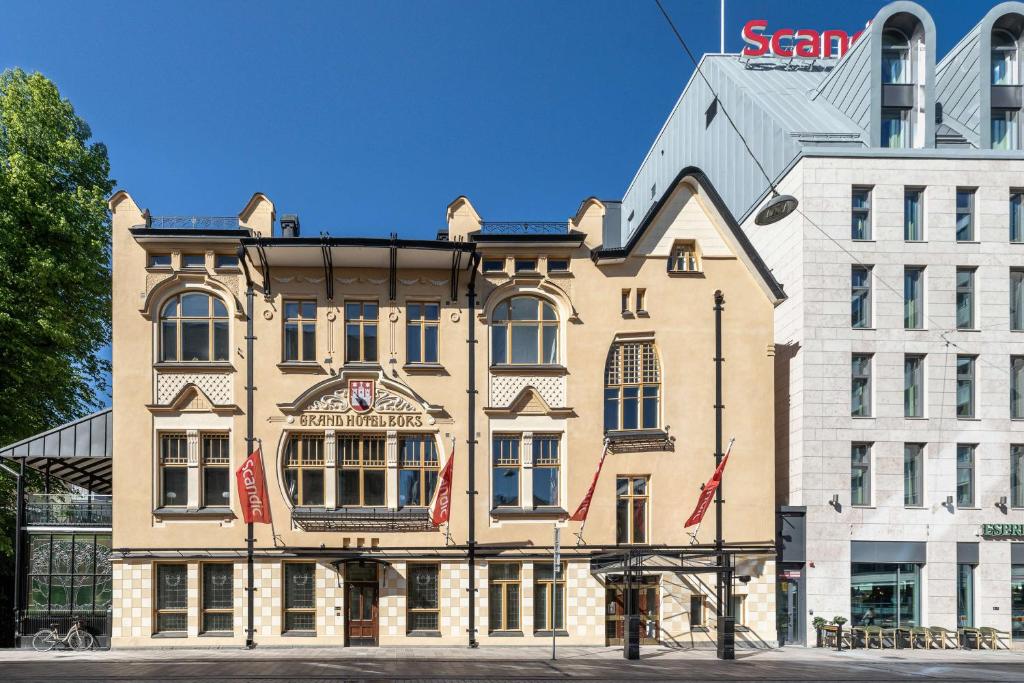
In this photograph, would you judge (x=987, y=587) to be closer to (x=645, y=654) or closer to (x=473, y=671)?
(x=645, y=654)

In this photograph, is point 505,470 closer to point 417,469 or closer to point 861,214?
point 417,469

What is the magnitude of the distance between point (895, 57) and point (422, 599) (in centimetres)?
2748

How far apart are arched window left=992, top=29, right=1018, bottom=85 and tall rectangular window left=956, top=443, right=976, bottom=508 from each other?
15041mm

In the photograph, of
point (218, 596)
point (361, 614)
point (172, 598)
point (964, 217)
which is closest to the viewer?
point (172, 598)

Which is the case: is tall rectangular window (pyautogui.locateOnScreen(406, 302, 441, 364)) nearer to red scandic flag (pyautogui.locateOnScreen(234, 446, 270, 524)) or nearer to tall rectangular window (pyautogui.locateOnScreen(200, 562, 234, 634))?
red scandic flag (pyautogui.locateOnScreen(234, 446, 270, 524))

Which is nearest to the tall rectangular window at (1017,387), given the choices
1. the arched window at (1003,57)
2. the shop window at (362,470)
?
the arched window at (1003,57)

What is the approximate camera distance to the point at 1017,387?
93.1 ft

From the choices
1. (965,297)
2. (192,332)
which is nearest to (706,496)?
(965,297)

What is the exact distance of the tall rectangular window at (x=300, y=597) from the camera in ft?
82.5

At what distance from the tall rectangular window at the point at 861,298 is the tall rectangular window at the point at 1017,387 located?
551 centimetres

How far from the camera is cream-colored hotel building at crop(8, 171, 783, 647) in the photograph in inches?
990

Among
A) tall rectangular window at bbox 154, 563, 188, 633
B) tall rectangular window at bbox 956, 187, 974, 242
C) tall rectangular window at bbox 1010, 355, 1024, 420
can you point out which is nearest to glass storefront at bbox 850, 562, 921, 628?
tall rectangular window at bbox 1010, 355, 1024, 420

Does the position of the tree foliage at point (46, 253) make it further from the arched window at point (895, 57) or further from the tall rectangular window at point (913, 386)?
the arched window at point (895, 57)

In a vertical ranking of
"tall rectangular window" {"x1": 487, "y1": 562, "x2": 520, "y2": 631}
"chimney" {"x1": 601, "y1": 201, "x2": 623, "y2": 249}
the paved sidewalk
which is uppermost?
"chimney" {"x1": 601, "y1": 201, "x2": 623, "y2": 249}
